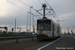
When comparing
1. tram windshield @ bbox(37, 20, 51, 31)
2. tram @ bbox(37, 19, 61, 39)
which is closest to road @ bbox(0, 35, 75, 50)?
tram @ bbox(37, 19, 61, 39)

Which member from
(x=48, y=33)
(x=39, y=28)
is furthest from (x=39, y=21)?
(x=48, y=33)

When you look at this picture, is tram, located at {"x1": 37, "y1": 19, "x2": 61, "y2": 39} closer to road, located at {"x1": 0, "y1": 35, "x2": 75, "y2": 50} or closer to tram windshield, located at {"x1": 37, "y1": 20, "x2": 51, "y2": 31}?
tram windshield, located at {"x1": 37, "y1": 20, "x2": 51, "y2": 31}

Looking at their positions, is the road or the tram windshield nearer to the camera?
the road

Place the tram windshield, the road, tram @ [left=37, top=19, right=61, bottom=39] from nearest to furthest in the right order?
the road → tram @ [left=37, top=19, right=61, bottom=39] → the tram windshield

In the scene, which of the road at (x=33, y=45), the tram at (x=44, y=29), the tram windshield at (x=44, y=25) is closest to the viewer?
the road at (x=33, y=45)

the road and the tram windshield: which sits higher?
the tram windshield

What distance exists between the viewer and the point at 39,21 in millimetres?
20047

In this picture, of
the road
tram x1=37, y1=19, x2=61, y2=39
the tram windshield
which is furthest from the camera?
the tram windshield

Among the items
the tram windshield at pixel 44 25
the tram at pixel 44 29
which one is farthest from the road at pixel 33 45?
the tram windshield at pixel 44 25

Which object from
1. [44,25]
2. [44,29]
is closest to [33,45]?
[44,29]

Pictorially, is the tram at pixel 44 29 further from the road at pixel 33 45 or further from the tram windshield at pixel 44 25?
the road at pixel 33 45

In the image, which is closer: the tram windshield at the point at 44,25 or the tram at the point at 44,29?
the tram at the point at 44,29

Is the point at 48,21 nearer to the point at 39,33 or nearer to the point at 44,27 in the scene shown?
the point at 44,27

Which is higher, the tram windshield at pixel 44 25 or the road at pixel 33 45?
the tram windshield at pixel 44 25
